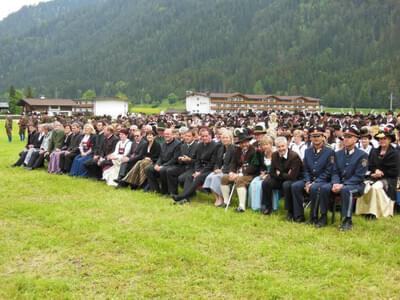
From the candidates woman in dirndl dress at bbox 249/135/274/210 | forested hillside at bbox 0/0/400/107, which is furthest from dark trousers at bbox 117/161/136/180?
forested hillside at bbox 0/0/400/107

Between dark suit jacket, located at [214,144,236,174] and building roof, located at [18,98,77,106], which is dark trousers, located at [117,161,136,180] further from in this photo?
building roof, located at [18,98,77,106]

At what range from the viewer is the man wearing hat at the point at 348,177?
6.32 m

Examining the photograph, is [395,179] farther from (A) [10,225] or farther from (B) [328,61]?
(B) [328,61]

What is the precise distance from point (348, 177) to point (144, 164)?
4.90 meters

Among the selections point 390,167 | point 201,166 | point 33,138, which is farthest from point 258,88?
point 390,167

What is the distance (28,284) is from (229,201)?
14.2ft

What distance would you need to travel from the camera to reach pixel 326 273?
471cm

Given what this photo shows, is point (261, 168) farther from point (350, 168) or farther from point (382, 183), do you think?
point (382, 183)

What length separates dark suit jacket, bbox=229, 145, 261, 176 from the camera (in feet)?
26.0

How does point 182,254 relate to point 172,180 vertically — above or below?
below

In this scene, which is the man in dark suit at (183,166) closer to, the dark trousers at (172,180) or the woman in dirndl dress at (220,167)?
the dark trousers at (172,180)

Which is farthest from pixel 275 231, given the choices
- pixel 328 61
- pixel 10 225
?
pixel 328 61

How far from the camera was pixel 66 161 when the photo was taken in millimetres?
11602

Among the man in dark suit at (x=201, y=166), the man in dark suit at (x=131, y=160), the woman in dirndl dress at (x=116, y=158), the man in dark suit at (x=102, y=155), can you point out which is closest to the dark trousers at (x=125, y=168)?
the man in dark suit at (x=131, y=160)
